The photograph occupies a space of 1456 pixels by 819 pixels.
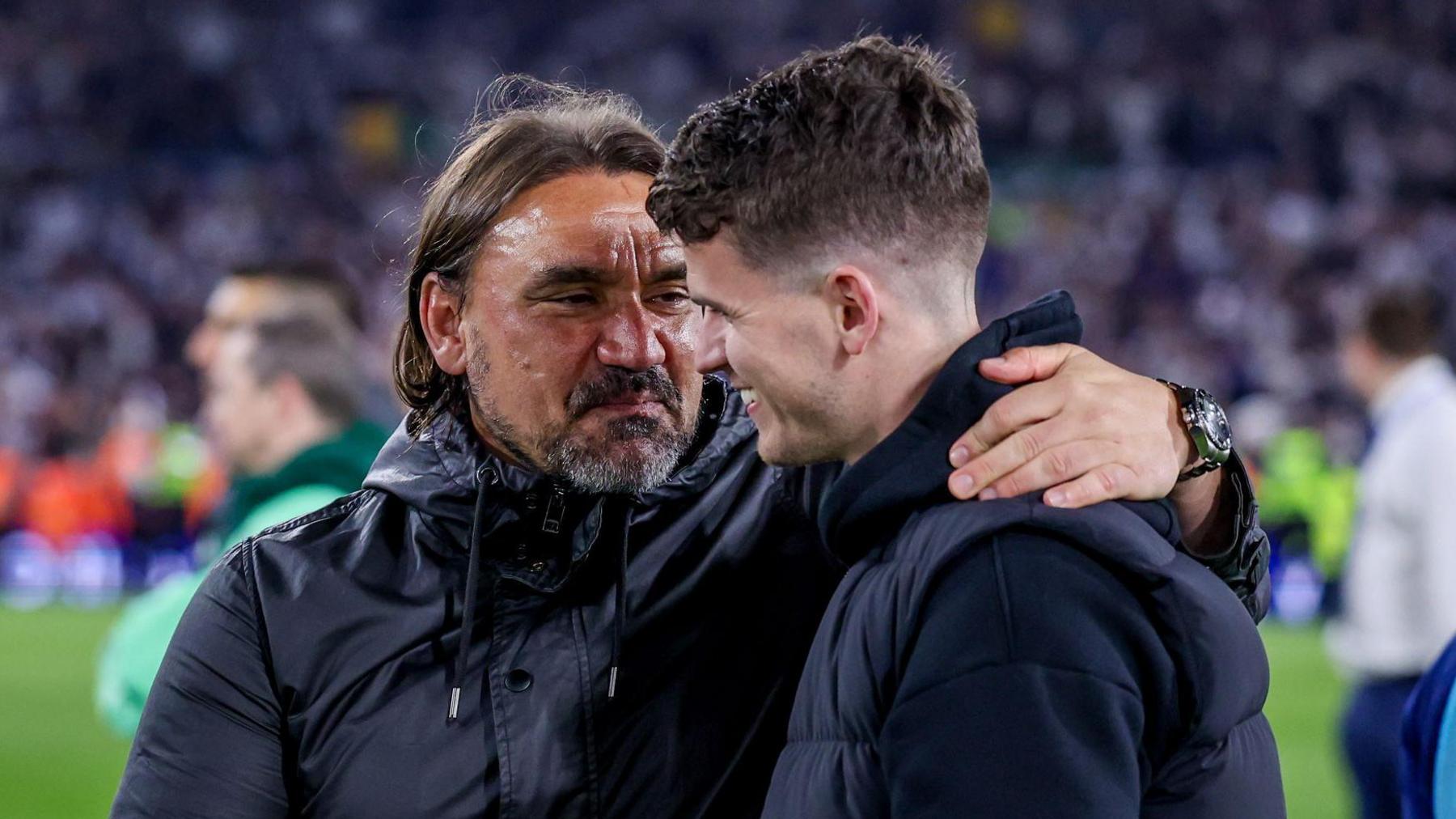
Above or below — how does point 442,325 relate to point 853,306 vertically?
above

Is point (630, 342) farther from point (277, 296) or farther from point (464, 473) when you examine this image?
point (277, 296)

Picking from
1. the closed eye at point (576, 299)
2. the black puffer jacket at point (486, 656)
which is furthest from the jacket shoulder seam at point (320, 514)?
the closed eye at point (576, 299)

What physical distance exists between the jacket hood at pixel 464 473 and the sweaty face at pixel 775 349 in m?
0.38

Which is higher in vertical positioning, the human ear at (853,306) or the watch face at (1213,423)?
the human ear at (853,306)

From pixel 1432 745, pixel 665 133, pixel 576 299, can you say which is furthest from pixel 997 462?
pixel 665 133

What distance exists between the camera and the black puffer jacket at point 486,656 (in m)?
1.94

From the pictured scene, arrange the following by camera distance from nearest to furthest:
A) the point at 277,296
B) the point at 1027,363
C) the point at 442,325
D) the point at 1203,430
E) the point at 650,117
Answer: the point at 1027,363 < the point at 1203,430 < the point at 442,325 < the point at 277,296 < the point at 650,117

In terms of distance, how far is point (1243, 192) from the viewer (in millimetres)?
18984

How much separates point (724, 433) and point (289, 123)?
19.5 meters

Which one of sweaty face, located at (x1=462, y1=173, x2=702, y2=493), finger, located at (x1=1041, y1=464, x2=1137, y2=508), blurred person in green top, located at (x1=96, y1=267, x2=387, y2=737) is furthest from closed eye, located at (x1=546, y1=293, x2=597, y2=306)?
blurred person in green top, located at (x1=96, y1=267, x2=387, y2=737)

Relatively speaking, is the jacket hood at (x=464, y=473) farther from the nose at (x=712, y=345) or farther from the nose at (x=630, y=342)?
the nose at (x=712, y=345)

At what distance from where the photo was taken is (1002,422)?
165 centimetres

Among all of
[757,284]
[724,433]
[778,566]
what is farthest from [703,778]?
[757,284]

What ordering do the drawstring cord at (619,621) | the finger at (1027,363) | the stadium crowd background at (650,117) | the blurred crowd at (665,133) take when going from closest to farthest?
the finger at (1027,363), the drawstring cord at (619,621), the stadium crowd background at (650,117), the blurred crowd at (665,133)
